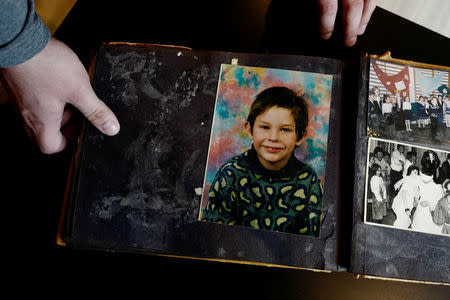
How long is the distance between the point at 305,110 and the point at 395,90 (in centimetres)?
16

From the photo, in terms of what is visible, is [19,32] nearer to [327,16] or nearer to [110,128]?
[110,128]

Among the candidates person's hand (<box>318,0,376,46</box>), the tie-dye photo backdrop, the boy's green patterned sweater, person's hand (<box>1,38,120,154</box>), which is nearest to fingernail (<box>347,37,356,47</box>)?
person's hand (<box>318,0,376,46</box>)

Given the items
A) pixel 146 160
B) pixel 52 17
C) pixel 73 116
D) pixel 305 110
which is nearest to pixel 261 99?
pixel 305 110

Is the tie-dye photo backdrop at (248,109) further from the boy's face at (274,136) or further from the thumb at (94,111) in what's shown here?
the thumb at (94,111)

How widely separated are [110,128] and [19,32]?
0.57 ft

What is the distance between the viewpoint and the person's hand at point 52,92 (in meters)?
0.47

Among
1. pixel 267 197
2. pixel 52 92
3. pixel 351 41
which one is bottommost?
pixel 267 197

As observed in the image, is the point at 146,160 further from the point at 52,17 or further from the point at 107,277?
Result: the point at 52,17

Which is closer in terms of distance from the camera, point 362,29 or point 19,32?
point 19,32

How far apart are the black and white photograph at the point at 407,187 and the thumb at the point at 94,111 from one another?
42 centimetres

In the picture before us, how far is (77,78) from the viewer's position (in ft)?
1.62

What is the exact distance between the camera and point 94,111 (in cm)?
50

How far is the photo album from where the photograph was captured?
1.59 ft

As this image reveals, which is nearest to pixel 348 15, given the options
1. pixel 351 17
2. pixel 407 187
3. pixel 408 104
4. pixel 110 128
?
pixel 351 17
